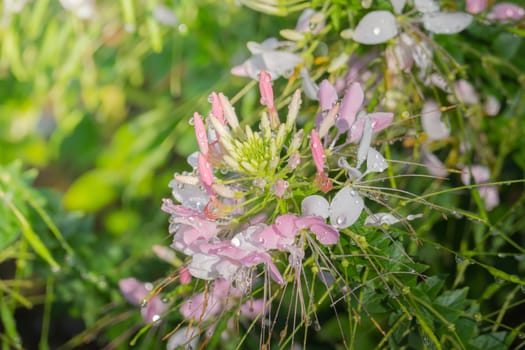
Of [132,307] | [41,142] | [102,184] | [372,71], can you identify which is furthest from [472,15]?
[41,142]

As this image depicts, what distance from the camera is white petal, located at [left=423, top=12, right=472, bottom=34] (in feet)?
2.06

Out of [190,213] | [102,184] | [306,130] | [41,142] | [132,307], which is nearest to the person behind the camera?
[190,213]

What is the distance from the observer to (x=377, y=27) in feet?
2.02

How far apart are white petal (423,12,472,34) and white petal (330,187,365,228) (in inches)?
9.1

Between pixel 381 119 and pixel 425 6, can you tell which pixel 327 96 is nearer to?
pixel 381 119

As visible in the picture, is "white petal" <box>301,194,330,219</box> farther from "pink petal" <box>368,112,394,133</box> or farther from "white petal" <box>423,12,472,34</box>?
"white petal" <box>423,12,472,34</box>

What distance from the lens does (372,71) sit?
705mm

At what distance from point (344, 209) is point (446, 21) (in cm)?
25

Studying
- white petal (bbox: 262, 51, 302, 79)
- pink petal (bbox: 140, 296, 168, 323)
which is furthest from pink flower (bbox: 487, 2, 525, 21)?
pink petal (bbox: 140, 296, 168, 323)

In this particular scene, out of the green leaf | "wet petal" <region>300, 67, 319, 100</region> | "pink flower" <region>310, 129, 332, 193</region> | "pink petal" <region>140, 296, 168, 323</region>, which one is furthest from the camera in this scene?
the green leaf

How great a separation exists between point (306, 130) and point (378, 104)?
0.12 m

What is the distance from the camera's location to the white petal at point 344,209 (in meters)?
0.50

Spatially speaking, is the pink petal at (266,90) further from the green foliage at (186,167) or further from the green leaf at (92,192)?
the green leaf at (92,192)

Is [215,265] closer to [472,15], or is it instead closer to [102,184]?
[472,15]
